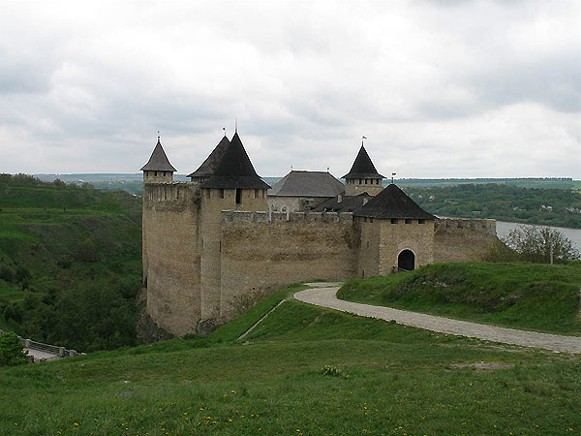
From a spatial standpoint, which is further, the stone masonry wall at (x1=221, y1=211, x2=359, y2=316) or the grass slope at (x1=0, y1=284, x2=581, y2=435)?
the stone masonry wall at (x1=221, y1=211, x2=359, y2=316)

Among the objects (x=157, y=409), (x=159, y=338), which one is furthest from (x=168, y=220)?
(x=157, y=409)

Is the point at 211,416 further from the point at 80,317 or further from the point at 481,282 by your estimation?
the point at 80,317

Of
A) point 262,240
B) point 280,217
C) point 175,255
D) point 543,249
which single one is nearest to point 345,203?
point 280,217

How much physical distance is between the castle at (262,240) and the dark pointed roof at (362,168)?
433 inches

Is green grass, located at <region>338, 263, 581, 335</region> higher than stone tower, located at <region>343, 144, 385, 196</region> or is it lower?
lower

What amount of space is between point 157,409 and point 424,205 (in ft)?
330

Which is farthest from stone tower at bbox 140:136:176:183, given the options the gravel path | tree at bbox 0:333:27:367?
tree at bbox 0:333:27:367

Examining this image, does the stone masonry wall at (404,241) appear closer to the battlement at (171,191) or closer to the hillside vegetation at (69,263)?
the battlement at (171,191)

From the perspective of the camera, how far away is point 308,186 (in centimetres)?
3647

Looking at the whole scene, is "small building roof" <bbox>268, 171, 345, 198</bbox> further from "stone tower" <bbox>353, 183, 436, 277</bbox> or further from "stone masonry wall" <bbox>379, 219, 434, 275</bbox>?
"stone masonry wall" <bbox>379, 219, 434, 275</bbox>

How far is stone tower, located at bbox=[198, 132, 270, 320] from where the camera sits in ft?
81.8

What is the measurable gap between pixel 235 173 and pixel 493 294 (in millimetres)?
12230

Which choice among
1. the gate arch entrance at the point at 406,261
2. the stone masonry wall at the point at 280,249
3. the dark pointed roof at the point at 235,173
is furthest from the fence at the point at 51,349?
the gate arch entrance at the point at 406,261

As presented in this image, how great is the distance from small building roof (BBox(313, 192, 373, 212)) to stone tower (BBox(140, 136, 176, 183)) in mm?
8363
